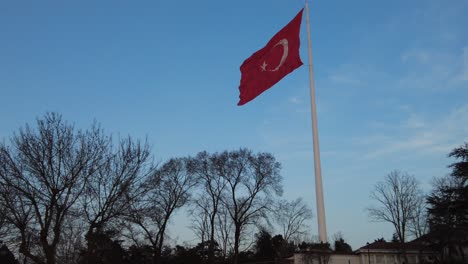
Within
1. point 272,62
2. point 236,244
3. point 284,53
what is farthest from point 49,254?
point 236,244

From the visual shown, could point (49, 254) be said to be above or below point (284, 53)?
below

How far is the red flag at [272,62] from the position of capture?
15.9m

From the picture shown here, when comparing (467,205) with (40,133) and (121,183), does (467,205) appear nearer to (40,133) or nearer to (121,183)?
(121,183)

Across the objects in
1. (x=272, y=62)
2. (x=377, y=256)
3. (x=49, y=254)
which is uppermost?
(x=272, y=62)

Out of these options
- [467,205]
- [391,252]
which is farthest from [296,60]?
[391,252]

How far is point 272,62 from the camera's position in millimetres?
16484

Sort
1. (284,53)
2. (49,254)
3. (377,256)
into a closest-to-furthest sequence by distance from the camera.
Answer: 1. (284,53)
2. (49,254)
3. (377,256)

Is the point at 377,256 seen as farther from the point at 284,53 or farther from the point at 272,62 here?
the point at 284,53

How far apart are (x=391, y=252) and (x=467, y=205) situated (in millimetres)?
23229

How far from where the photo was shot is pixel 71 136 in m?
24.7

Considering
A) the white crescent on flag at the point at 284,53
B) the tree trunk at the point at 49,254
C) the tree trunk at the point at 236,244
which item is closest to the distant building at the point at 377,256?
the tree trunk at the point at 236,244

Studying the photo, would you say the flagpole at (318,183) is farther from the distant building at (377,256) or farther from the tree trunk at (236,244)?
the tree trunk at (236,244)

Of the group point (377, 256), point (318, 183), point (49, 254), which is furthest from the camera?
point (377, 256)

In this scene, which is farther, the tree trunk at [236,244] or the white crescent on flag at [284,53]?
the tree trunk at [236,244]
